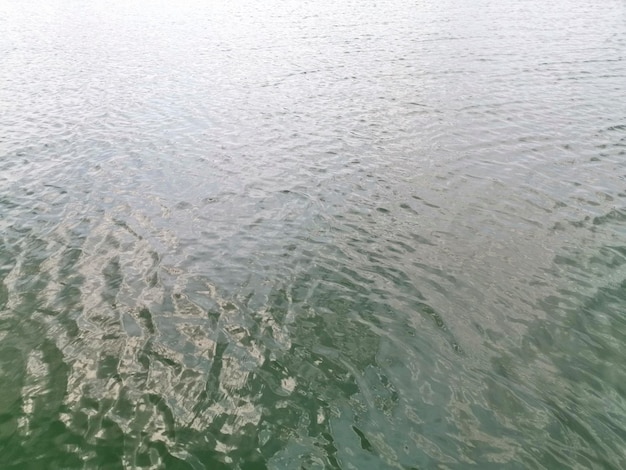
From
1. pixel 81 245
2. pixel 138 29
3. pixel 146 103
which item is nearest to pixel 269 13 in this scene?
pixel 138 29

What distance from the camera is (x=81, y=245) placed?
14922 millimetres

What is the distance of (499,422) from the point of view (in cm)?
892

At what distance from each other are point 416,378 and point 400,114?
64.5 feet

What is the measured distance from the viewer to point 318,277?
43.6ft

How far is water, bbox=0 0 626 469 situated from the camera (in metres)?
8.87

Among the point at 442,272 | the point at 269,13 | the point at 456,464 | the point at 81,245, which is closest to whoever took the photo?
the point at 456,464

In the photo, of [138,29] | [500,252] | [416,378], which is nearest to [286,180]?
[500,252]

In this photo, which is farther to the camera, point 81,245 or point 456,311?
point 81,245

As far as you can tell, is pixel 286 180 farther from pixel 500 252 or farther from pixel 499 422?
pixel 499 422

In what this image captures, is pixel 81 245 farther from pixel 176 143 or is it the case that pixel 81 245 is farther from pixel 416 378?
pixel 416 378

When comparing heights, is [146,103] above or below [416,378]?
below

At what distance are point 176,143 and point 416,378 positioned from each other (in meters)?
18.7

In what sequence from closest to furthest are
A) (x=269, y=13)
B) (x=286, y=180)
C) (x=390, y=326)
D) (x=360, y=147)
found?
(x=390, y=326)
(x=286, y=180)
(x=360, y=147)
(x=269, y=13)

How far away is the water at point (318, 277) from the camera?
29.1 feet
